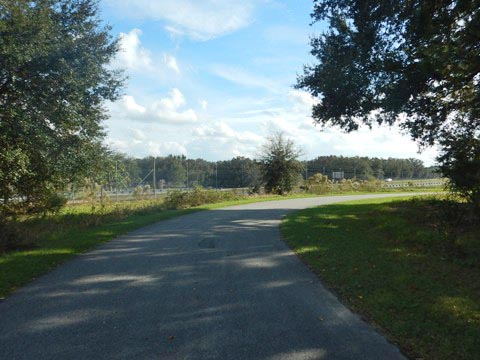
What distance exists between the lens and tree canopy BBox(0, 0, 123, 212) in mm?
11234

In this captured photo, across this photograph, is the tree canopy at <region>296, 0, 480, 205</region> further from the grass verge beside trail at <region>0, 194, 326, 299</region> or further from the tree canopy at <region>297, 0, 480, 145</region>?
the grass verge beside trail at <region>0, 194, 326, 299</region>

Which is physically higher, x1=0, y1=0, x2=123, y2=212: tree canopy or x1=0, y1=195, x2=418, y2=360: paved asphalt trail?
x1=0, y1=0, x2=123, y2=212: tree canopy

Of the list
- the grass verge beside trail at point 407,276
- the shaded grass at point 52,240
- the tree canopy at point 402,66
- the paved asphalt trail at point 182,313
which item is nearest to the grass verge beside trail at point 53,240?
the shaded grass at point 52,240

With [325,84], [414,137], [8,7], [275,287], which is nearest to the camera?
[275,287]

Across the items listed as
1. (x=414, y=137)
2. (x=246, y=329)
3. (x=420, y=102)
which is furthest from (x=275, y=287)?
(x=414, y=137)

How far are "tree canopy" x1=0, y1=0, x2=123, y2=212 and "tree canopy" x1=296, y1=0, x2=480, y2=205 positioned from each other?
8.59 m

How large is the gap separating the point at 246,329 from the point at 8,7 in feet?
41.3

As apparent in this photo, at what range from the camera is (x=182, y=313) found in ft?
15.7

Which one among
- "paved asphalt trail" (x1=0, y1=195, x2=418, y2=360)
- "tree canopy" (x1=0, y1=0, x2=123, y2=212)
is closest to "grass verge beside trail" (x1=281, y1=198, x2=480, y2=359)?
"paved asphalt trail" (x1=0, y1=195, x2=418, y2=360)

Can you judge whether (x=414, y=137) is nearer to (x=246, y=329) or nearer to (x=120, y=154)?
(x=246, y=329)

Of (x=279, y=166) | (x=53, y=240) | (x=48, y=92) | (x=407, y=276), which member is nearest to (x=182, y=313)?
(x=407, y=276)

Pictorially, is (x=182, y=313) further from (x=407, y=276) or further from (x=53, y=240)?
(x=53, y=240)

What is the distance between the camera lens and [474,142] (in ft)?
32.7

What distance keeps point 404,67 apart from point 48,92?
39.3 ft
